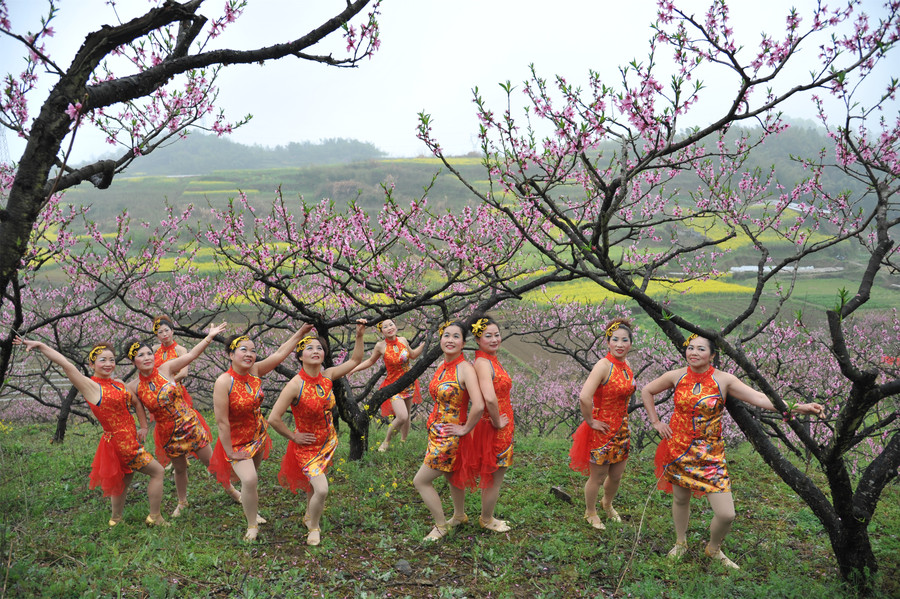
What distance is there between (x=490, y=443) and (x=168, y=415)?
338 cm

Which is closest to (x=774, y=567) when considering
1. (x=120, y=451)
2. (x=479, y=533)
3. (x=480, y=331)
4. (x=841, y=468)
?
(x=841, y=468)

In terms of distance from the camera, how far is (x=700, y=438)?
486 centimetres

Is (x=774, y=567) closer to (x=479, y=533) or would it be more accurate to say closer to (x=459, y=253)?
(x=479, y=533)

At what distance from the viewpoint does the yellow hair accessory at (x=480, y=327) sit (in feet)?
17.2

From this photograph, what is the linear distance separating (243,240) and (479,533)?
179 inches

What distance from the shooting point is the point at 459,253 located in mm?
5984

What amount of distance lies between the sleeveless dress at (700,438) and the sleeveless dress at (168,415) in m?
4.88

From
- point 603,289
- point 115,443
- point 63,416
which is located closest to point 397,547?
point 115,443

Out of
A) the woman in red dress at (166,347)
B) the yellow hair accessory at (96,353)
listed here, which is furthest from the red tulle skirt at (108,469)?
the woman in red dress at (166,347)

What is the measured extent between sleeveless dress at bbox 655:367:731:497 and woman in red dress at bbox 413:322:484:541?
A: 181 cm

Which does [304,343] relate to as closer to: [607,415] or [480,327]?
[480,327]

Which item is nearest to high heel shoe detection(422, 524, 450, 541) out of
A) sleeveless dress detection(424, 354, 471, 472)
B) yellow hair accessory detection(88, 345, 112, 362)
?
sleeveless dress detection(424, 354, 471, 472)

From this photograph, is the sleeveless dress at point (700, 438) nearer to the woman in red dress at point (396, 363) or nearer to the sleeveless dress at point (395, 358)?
the woman in red dress at point (396, 363)

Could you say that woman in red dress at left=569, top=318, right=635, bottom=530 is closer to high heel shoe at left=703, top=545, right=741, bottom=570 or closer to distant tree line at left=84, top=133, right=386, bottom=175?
high heel shoe at left=703, top=545, right=741, bottom=570
